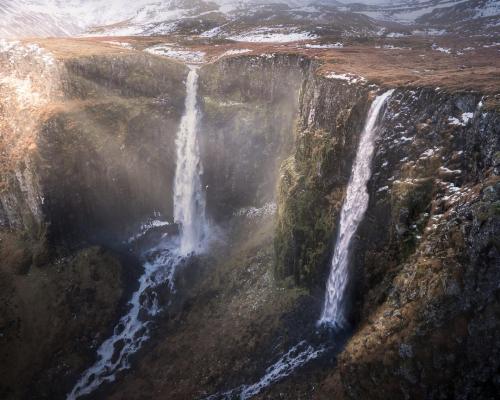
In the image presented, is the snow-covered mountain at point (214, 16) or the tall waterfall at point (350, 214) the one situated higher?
the snow-covered mountain at point (214, 16)

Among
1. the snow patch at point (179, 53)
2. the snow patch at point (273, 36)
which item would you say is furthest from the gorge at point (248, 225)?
the snow patch at point (273, 36)

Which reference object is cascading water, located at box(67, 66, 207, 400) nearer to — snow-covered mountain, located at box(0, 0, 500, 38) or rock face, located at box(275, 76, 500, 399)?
rock face, located at box(275, 76, 500, 399)

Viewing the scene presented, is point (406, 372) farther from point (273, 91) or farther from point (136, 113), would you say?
point (136, 113)

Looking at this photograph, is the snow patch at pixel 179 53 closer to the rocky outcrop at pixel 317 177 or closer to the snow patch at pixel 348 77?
the rocky outcrop at pixel 317 177

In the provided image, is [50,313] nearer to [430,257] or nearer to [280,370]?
[280,370]

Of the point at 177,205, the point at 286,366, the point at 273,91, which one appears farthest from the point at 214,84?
the point at 286,366


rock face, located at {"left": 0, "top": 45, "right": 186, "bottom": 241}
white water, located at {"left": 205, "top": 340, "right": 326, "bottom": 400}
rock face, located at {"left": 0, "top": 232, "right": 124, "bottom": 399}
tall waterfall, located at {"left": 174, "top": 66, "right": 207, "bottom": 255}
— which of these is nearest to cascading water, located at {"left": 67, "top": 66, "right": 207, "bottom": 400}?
tall waterfall, located at {"left": 174, "top": 66, "right": 207, "bottom": 255}

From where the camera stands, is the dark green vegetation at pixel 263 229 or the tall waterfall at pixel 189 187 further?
the tall waterfall at pixel 189 187
